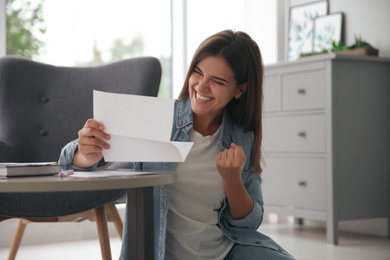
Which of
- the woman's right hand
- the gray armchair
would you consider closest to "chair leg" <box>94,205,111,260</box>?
the gray armchair

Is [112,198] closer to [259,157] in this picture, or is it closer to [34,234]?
[259,157]

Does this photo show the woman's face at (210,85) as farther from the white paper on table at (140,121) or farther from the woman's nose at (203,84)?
the white paper on table at (140,121)

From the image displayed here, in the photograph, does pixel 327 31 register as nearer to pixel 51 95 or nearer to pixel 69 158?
pixel 51 95

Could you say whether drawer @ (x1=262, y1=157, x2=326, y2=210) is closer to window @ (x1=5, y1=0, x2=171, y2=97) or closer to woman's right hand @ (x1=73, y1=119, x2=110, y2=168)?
window @ (x1=5, y1=0, x2=171, y2=97)

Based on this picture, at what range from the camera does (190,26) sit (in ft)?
14.9

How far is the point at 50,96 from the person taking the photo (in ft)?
8.73

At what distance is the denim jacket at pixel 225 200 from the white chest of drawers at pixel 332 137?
1.98 m

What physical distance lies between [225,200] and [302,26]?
2.96m

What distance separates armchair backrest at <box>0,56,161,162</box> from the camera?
2.55 meters

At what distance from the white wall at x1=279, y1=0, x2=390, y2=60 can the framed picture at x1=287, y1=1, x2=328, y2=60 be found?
0.09m

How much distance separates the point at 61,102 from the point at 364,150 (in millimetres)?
1784

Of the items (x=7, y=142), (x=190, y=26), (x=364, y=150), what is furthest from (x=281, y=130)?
(x=7, y=142)

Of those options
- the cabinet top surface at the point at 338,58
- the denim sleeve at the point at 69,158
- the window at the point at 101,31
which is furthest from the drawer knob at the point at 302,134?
the denim sleeve at the point at 69,158

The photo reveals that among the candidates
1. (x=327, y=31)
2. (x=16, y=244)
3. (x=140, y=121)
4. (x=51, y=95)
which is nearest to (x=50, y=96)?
(x=51, y=95)
